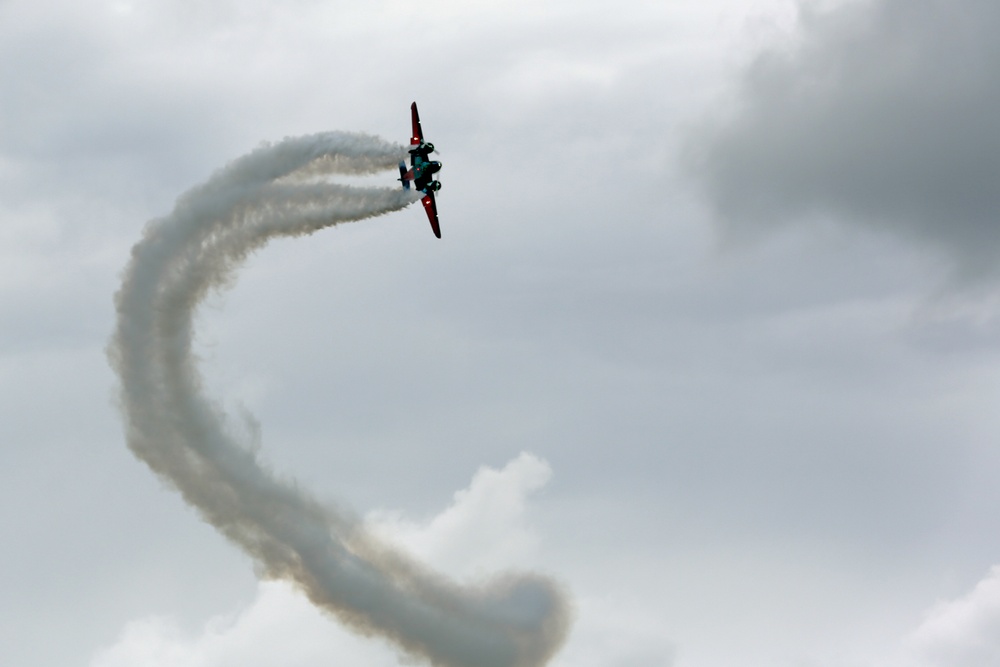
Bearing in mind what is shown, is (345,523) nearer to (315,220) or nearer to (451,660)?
(451,660)

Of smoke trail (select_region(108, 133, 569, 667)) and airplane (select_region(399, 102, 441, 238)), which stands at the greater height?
airplane (select_region(399, 102, 441, 238))

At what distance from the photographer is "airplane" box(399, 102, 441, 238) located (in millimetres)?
119500

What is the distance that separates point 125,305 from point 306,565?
20.1 meters

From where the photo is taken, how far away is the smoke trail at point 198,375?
114 meters

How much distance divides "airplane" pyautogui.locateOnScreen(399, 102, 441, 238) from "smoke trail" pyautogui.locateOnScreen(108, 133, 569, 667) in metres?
0.99

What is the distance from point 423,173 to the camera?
393 ft

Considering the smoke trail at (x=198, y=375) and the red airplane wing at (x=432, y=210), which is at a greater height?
the red airplane wing at (x=432, y=210)

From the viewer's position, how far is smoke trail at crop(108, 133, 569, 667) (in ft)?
374

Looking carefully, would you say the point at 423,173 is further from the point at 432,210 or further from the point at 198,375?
the point at 198,375

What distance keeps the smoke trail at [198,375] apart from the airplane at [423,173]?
993 millimetres

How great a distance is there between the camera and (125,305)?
11356cm

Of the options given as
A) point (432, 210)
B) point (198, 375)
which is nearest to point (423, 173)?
point (432, 210)

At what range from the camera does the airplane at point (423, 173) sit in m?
120

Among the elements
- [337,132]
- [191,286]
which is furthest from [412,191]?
[191,286]
